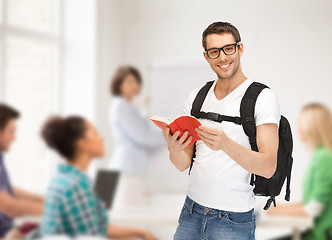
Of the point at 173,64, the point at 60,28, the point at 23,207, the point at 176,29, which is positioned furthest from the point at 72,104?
the point at 173,64

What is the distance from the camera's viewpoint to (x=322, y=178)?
1737 mm

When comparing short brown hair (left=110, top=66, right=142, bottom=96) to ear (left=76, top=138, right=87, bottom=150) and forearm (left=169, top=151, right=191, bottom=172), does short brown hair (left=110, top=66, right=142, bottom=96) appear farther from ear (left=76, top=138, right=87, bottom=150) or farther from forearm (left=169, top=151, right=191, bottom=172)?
forearm (left=169, top=151, right=191, bottom=172)

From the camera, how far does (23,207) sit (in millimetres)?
1709

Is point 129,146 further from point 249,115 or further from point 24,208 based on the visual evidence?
point 249,115

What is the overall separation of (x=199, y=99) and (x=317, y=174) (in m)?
1.35

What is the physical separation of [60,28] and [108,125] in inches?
22.1

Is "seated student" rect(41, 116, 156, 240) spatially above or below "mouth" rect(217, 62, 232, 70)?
below

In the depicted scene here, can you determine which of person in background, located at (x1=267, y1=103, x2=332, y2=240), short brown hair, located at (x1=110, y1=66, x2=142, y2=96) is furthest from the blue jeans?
short brown hair, located at (x1=110, y1=66, x2=142, y2=96)

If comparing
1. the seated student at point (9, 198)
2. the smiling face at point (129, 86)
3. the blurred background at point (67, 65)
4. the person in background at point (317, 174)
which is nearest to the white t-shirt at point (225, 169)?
the seated student at point (9, 198)

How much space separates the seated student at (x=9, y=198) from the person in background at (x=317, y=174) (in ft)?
2.99

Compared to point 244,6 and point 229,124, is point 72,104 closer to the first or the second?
point 244,6

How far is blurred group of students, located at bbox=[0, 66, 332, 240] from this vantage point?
127 cm

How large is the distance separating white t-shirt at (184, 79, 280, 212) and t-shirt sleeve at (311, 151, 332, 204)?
4.32 ft

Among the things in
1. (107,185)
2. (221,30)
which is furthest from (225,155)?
(107,185)
